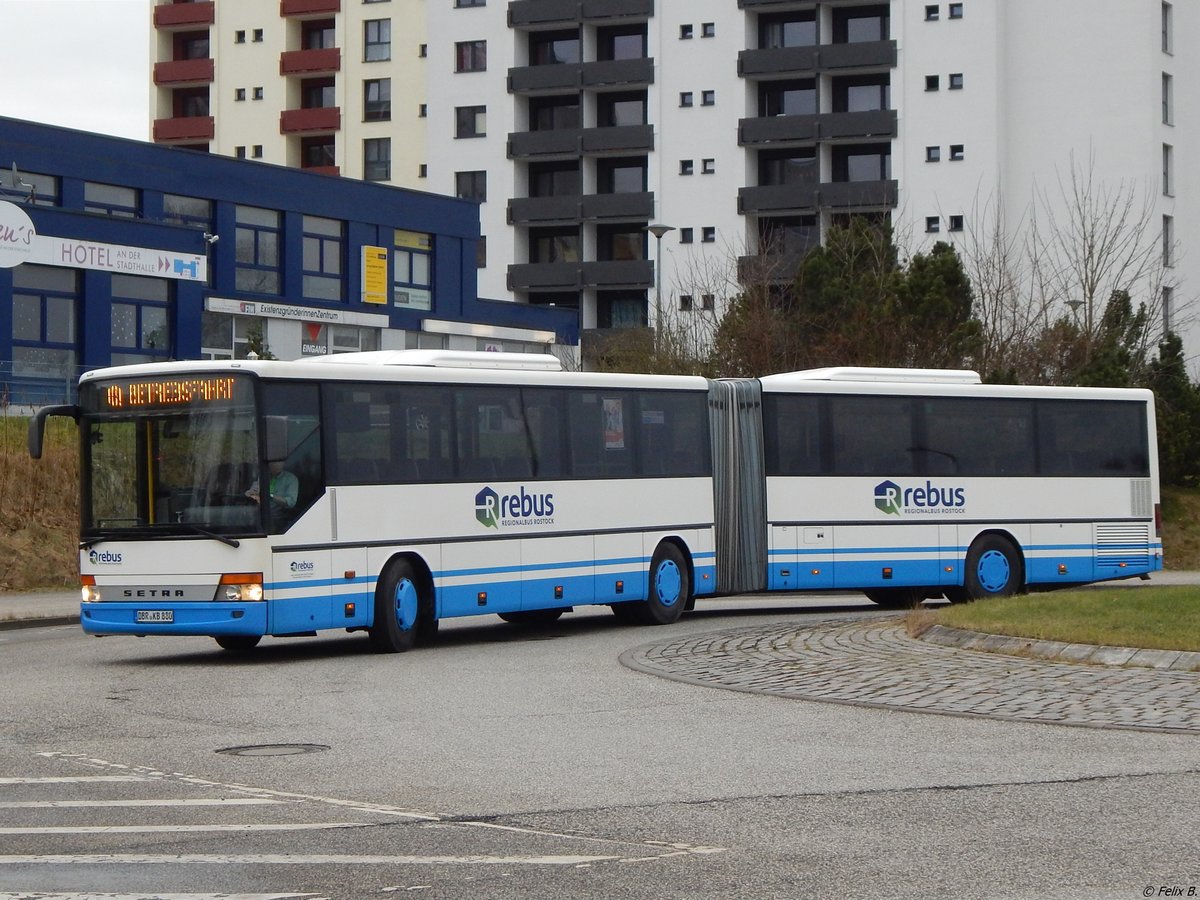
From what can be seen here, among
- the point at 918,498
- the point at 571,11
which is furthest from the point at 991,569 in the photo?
the point at 571,11

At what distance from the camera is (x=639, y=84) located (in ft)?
277

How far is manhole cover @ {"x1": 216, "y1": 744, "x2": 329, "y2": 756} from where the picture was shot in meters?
11.7

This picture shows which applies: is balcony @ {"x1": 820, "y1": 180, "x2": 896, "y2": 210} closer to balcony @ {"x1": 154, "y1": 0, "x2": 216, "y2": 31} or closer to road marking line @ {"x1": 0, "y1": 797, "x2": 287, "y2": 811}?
balcony @ {"x1": 154, "y1": 0, "x2": 216, "y2": 31}

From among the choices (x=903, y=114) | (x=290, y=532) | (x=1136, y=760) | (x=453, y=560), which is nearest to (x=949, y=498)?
(x=453, y=560)

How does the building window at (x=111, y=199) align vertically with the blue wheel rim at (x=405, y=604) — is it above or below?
above

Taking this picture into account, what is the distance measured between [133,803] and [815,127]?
73.1 meters

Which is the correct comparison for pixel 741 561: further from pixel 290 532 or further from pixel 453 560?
pixel 290 532

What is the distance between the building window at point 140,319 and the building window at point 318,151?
137 ft

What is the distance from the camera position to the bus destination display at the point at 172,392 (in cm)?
1853

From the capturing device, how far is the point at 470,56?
294 ft

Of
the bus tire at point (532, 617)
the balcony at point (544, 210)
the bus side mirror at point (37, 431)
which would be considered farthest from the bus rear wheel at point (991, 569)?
the balcony at point (544, 210)

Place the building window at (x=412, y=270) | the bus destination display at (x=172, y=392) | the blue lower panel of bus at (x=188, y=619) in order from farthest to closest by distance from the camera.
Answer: the building window at (x=412, y=270) < the bus destination display at (x=172, y=392) < the blue lower panel of bus at (x=188, y=619)

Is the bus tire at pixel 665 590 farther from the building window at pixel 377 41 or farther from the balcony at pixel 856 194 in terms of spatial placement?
the building window at pixel 377 41

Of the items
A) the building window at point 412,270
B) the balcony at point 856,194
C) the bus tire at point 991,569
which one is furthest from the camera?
the balcony at point 856,194
